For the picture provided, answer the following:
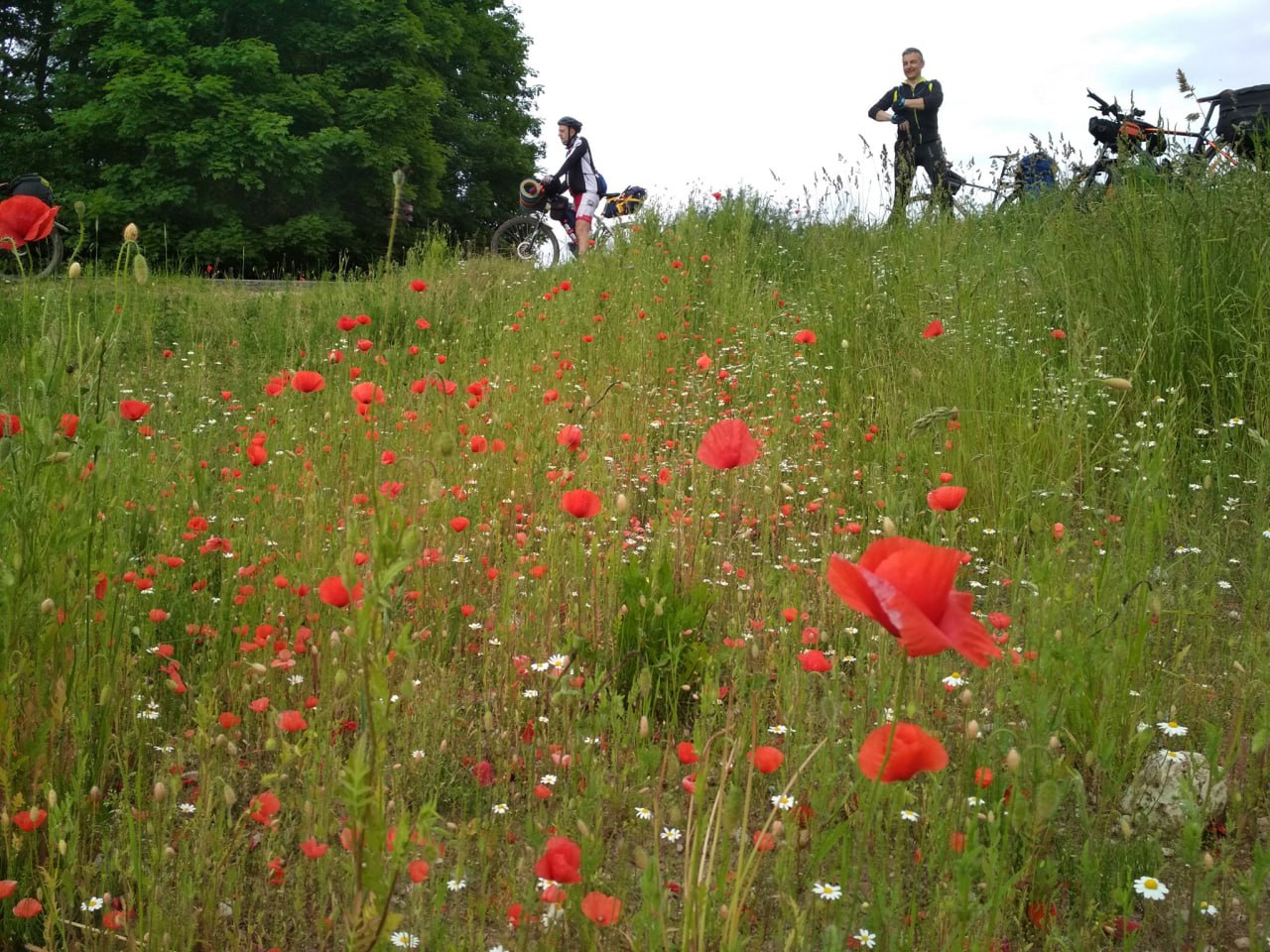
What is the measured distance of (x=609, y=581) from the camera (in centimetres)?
295

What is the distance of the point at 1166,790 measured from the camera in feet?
6.92

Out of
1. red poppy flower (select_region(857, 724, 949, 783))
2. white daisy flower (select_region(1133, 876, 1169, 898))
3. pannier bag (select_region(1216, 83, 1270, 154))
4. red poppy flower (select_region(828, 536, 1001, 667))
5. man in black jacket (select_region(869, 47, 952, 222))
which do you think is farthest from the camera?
pannier bag (select_region(1216, 83, 1270, 154))

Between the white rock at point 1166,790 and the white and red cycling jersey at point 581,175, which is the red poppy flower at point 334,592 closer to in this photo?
the white rock at point 1166,790

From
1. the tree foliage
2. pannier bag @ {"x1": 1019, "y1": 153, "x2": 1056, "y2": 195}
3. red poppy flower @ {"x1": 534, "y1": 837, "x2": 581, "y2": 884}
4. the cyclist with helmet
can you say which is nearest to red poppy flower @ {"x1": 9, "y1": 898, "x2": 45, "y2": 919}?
red poppy flower @ {"x1": 534, "y1": 837, "x2": 581, "y2": 884}

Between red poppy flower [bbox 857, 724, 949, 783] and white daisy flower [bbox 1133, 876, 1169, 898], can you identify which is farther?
white daisy flower [bbox 1133, 876, 1169, 898]

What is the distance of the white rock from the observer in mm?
2068

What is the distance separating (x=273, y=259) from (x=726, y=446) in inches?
834

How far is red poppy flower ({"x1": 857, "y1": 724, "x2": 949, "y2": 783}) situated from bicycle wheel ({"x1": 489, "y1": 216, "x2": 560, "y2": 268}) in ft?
41.4

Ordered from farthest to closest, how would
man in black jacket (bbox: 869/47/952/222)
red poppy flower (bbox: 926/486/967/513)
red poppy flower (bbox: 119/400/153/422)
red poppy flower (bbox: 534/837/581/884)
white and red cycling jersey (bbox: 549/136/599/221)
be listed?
white and red cycling jersey (bbox: 549/136/599/221), man in black jacket (bbox: 869/47/952/222), red poppy flower (bbox: 119/400/153/422), red poppy flower (bbox: 926/486/967/513), red poppy flower (bbox: 534/837/581/884)

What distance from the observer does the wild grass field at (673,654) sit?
1.57 metres

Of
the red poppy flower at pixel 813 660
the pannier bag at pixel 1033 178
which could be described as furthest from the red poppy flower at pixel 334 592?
the pannier bag at pixel 1033 178

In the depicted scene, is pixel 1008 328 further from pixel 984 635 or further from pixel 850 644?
pixel 984 635

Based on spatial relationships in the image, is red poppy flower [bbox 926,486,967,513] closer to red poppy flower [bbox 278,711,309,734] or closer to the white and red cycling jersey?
red poppy flower [bbox 278,711,309,734]

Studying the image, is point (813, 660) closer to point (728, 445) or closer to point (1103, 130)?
point (728, 445)
